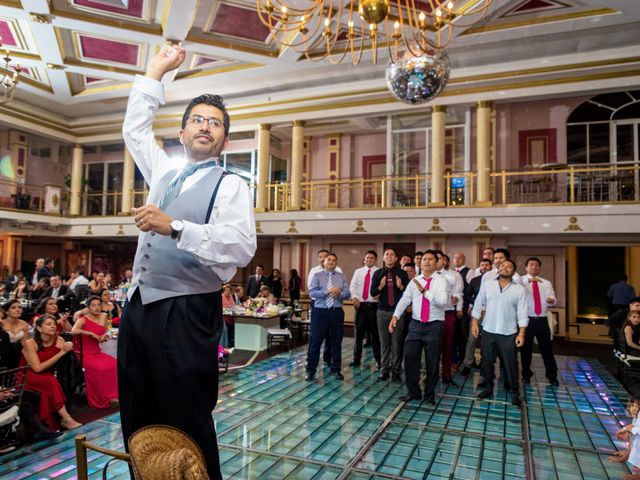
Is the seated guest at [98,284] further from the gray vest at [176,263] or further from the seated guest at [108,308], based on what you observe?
the gray vest at [176,263]

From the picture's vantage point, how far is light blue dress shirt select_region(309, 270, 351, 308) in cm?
576

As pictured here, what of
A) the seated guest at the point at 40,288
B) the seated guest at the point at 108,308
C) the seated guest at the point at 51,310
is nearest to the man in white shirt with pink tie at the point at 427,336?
the seated guest at the point at 51,310

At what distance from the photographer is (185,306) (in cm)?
134

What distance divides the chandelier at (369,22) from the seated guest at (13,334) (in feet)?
11.4

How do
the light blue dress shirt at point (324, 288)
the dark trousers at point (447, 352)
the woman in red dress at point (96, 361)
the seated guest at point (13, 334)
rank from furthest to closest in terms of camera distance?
the light blue dress shirt at point (324, 288)
the dark trousers at point (447, 352)
the woman in red dress at point (96, 361)
the seated guest at point (13, 334)

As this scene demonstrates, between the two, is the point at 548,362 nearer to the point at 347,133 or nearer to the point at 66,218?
the point at 347,133

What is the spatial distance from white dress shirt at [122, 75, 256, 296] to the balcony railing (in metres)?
8.71

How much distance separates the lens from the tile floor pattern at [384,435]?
3125 mm

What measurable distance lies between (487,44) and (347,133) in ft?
18.9

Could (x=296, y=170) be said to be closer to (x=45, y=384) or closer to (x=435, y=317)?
(x=435, y=317)

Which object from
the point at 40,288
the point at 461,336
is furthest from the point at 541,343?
the point at 40,288

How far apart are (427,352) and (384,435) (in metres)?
1.22

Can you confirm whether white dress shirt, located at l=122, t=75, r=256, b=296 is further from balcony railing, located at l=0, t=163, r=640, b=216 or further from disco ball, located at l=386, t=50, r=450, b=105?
balcony railing, located at l=0, t=163, r=640, b=216

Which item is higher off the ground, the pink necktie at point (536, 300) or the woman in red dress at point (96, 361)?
the pink necktie at point (536, 300)
